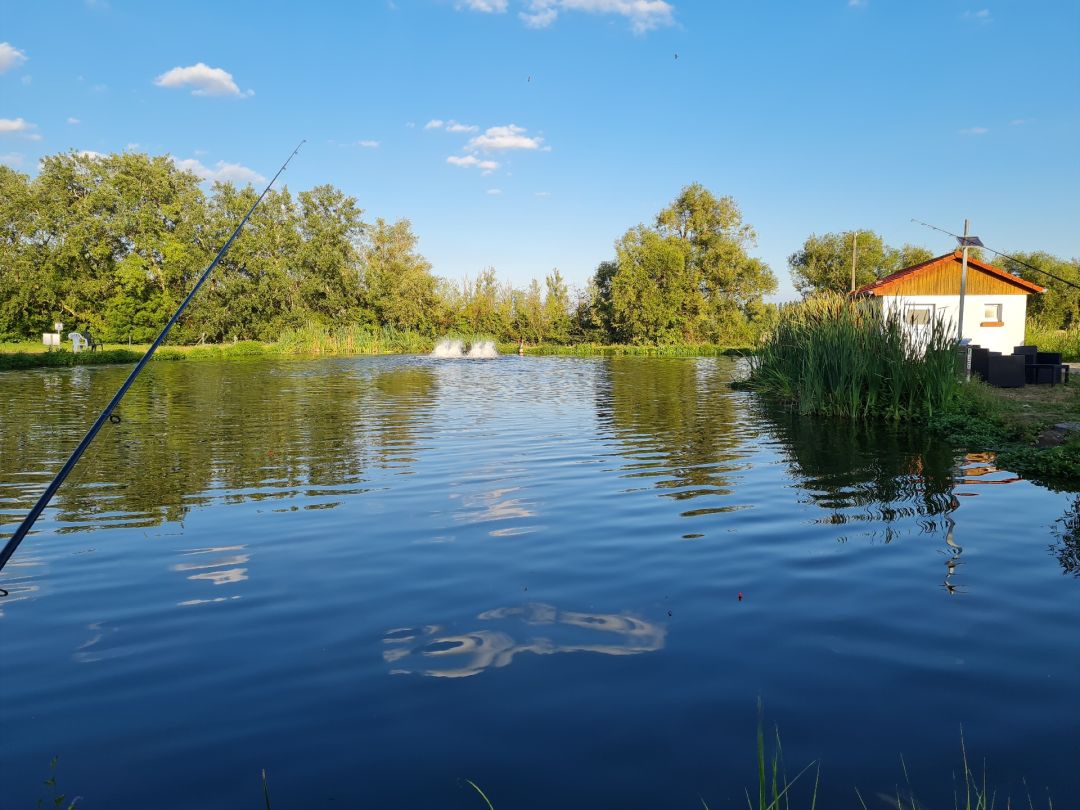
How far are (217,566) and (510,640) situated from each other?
307cm

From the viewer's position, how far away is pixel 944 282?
3891 cm

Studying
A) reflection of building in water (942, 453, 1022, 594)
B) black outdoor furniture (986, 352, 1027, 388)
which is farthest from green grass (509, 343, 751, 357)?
reflection of building in water (942, 453, 1022, 594)

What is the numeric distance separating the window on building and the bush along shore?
2037 cm

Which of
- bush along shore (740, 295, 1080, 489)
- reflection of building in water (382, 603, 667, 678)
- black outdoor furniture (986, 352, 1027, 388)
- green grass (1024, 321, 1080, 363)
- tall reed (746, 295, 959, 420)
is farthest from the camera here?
green grass (1024, 321, 1080, 363)

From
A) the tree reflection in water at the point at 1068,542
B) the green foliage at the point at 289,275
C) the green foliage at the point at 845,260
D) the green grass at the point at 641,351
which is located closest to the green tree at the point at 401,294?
the green foliage at the point at 289,275

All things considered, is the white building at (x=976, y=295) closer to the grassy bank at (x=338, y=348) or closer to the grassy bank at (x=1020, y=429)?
the grassy bank at (x=338, y=348)

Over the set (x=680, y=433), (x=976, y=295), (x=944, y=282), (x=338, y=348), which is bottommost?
(x=680, y=433)

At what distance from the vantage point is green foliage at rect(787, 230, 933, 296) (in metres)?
78.2

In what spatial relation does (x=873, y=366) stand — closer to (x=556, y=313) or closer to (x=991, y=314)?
(x=991, y=314)

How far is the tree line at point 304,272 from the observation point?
63.8 m

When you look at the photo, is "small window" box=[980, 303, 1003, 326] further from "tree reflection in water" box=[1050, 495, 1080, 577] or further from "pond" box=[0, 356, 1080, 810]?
"tree reflection in water" box=[1050, 495, 1080, 577]

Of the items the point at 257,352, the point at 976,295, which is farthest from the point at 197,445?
the point at 257,352

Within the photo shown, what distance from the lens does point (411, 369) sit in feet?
128

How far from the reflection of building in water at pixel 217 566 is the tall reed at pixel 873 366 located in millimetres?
13963
